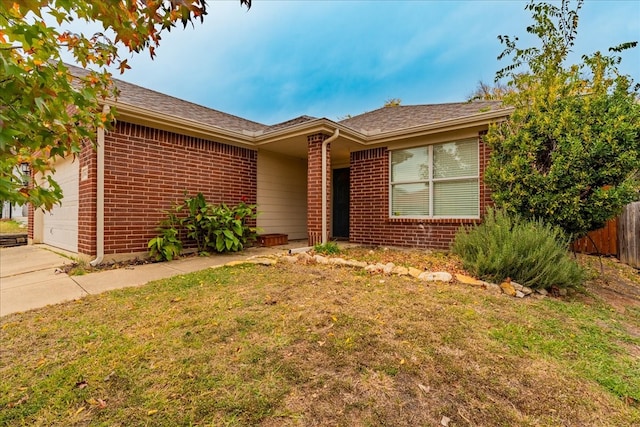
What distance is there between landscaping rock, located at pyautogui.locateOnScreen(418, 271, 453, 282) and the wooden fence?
3627mm

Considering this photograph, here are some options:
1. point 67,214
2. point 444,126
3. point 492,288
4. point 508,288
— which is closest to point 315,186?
point 444,126

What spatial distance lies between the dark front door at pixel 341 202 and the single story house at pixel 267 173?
4.01 ft

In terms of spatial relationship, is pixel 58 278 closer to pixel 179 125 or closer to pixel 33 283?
pixel 33 283

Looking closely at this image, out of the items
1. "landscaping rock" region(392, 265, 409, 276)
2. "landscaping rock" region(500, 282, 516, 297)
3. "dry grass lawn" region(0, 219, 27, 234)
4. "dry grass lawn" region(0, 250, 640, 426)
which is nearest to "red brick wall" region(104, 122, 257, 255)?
"dry grass lawn" region(0, 250, 640, 426)

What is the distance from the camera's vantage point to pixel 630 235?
6.28 meters

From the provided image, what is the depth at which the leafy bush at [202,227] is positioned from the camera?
5.95m

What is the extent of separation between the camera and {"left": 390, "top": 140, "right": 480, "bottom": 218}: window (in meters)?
6.08

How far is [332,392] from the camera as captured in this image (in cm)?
180

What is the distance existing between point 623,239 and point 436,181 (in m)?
4.15

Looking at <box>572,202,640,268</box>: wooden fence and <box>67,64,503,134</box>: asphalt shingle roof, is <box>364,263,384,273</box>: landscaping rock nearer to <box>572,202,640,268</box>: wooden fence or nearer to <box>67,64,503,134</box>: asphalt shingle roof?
<box>67,64,503,134</box>: asphalt shingle roof

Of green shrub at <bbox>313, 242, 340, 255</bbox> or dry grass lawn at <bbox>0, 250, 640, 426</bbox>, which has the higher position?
green shrub at <bbox>313, 242, 340, 255</bbox>

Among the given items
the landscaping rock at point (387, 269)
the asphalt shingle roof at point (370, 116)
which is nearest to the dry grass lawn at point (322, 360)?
the landscaping rock at point (387, 269)

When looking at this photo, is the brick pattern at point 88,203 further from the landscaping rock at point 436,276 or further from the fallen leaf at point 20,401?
the landscaping rock at point 436,276

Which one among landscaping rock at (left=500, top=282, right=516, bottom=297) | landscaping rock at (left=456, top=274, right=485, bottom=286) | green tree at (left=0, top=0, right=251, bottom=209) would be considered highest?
green tree at (left=0, top=0, right=251, bottom=209)
